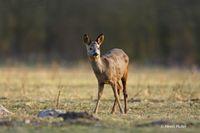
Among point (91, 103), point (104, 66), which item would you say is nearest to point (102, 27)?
point (91, 103)

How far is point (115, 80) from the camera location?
700 inches

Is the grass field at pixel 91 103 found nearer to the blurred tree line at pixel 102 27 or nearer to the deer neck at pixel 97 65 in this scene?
the deer neck at pixel 97 65

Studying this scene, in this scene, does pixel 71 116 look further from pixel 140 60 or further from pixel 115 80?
pixel 140 60

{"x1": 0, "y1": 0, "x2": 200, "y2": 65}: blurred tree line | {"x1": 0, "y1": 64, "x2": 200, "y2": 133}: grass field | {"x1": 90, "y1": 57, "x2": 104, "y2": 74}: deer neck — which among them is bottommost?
{"x1": 0, "y1": 64, "x2": 200, "y2": 133}: grass field

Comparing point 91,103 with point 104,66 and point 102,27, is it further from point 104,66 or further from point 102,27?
point 102,27

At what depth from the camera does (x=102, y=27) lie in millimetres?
48594

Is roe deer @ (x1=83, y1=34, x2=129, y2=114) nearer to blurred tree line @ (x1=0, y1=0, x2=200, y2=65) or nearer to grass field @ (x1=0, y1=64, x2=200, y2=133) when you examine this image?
grass field @ (x1=0, y1=64, x2=200, y2=133)

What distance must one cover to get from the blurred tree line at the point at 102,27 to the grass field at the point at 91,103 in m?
11.6

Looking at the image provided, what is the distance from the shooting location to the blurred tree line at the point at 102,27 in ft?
153

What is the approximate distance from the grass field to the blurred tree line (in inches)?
456

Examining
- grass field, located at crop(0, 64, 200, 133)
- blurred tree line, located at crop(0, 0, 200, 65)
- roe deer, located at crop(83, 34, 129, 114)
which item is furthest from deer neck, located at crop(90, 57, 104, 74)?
blurred tree line, located at crop(0, 0, 200, 65)

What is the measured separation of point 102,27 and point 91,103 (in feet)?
94.7

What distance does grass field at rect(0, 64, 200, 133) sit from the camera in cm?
1427

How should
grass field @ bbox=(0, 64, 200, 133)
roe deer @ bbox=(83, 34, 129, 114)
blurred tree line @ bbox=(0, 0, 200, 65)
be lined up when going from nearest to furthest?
1. grass field @ bbox=(0, 64, 200, 133)
2. roe deer @ bbox=(83, 34, 129, 114)
3. blurred tree line @ bbox=(0, 0, 200, 65)
